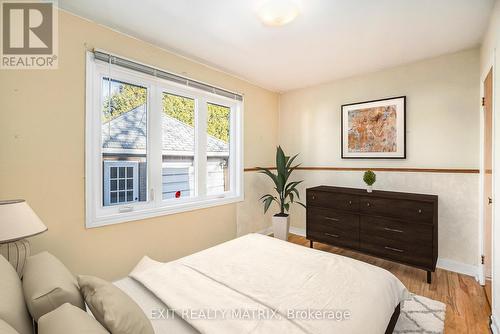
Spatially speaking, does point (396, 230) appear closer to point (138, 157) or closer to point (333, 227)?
point (333, 227)

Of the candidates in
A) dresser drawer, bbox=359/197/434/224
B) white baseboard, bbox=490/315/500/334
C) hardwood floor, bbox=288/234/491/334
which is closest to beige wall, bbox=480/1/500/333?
white baseboard, bbox=490/315/500/334

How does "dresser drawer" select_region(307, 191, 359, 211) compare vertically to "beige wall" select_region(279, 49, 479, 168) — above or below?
below

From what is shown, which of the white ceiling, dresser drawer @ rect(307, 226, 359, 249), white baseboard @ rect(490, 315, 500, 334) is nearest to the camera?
white baseboard @ rect(490, 315, 500, 334)

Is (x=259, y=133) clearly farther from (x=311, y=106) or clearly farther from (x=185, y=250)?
(x=185, y=250)

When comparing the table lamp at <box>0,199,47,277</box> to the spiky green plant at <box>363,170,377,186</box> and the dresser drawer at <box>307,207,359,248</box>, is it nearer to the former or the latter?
the dresser drawer at <box>307,207,359,248</box>

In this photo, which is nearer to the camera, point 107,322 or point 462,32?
point 107,322

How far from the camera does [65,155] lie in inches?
74.2

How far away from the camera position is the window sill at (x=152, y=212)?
80.6 inches

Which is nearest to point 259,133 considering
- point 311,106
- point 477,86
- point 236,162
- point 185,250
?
point 236,162

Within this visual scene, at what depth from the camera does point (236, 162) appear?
133 inches

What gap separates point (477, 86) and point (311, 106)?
1.87 metres

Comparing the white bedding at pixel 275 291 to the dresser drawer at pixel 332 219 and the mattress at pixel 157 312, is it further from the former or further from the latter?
the dresser drawer at pixel 332 219

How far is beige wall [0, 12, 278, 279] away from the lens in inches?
66.1

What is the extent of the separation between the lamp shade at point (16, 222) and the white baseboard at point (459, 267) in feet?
12.1
